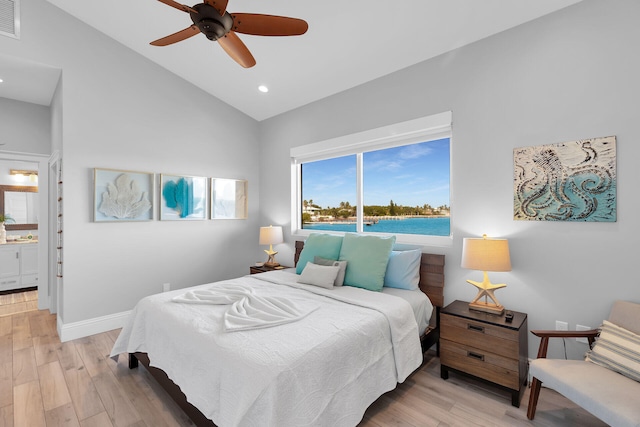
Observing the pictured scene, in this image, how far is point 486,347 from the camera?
2176 mm

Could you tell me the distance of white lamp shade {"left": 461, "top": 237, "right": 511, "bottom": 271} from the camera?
226cm

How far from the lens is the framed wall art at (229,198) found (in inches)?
168

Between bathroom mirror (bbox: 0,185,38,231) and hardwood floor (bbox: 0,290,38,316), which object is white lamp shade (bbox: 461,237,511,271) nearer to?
hardwood floor (bbox: 0,290,38,316)

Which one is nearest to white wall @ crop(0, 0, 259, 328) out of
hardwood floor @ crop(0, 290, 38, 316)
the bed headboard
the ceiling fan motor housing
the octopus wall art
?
hardwood floor @ crop(0, 290, 38, 316)

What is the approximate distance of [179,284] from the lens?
3.96m

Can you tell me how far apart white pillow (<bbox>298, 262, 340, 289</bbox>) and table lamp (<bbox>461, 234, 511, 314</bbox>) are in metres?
1.10

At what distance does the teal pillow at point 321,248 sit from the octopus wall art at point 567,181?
1.63 metres

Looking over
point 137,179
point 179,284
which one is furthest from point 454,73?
point 179,284

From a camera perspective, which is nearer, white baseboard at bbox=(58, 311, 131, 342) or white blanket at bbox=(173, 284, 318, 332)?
white blanket at bbox=(173, 284, 318, 332)

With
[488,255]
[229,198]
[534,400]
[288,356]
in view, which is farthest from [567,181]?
[229,198]

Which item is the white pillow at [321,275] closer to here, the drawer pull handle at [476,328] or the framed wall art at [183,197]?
the drawer pull handle at [476,328]

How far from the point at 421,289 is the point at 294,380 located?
183 cm

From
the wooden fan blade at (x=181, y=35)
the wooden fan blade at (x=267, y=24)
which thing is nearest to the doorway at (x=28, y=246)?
the wooden fan blade at (x=181, y=35)

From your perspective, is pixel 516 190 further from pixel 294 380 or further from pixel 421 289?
pixel 294 380
